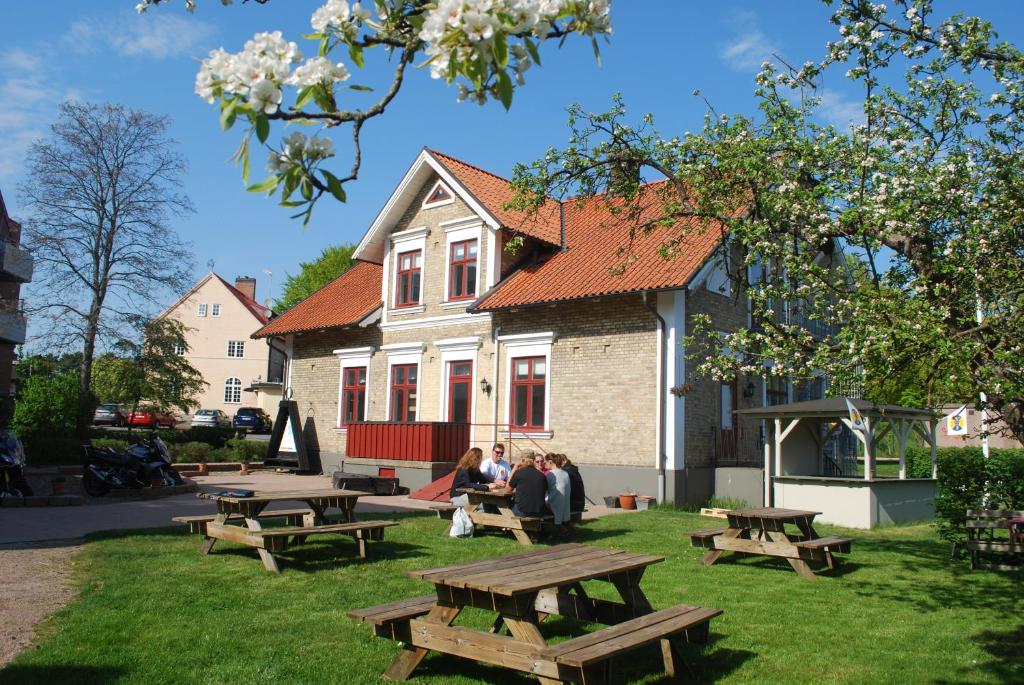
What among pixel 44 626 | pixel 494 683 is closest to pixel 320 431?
pixel 44 626

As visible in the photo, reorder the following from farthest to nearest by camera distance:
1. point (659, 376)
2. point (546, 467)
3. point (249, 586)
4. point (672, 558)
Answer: point (659, 376) → point (546, 467) → point (672, 558) → point (249, 586)

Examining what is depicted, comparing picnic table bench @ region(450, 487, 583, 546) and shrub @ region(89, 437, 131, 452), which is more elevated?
shrub @ region(89, 437, 131, 452)

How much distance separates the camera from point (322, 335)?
25688 millimetres

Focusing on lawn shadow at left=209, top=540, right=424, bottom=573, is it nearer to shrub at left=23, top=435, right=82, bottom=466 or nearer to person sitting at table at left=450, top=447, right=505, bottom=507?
person sitting at table at left=450, top=447, right=505, bottom=507

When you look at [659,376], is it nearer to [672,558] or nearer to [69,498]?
[672,558]

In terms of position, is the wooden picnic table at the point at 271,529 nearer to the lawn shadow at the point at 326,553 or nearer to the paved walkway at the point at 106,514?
the lawn shadow at the point at 326,553

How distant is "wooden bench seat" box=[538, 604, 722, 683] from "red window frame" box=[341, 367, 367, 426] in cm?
1886

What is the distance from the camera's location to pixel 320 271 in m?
56.7

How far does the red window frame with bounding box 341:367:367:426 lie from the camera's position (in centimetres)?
2423

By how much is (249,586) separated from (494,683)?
142 inches

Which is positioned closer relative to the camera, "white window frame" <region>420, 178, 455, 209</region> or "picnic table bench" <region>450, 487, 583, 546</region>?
"picnic table bench" <region>450, 487, 583, 546</region>

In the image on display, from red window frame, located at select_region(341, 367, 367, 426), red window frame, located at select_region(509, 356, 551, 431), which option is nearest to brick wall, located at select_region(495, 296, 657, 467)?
red window frame, located at select_region(509, 356, 551, 431)

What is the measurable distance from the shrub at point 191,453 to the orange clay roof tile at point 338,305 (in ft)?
13.5

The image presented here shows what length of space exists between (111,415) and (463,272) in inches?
1317
